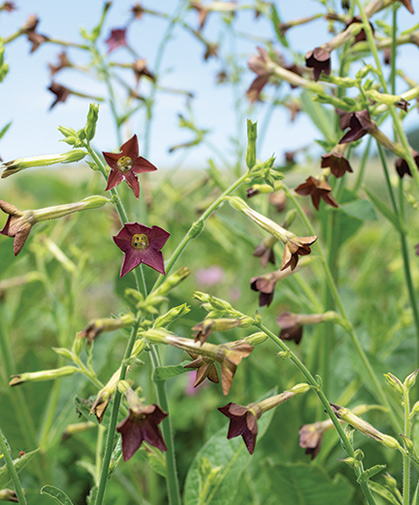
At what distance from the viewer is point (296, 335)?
1.11m

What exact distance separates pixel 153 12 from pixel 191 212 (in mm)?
799

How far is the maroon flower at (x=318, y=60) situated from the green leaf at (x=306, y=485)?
729 millimetres

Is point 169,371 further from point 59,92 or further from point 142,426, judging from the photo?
point 59,92

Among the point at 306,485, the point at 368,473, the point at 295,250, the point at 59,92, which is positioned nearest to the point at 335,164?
the point at 295,250

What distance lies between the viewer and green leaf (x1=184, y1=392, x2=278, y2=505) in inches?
36.1

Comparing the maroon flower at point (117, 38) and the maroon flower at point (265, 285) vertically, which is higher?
the maroon flower at point (117, 38)

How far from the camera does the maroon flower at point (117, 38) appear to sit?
1.57m

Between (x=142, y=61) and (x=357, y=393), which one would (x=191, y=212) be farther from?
(x=357, y=393)

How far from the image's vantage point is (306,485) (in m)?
1.06

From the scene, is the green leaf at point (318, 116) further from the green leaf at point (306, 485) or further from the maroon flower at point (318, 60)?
the green leaf at point (306, 485)

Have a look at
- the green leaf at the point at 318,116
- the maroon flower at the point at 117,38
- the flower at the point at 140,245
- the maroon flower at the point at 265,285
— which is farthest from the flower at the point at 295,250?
the maroon flower at the point at 117,38

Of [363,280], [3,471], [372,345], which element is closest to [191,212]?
[363,280]

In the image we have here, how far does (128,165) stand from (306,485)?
0.73 meters

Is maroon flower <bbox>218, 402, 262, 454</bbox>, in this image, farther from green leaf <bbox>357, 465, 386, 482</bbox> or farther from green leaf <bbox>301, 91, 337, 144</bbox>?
green leaf <bbox>301, 91, 337, 144</bbox>
